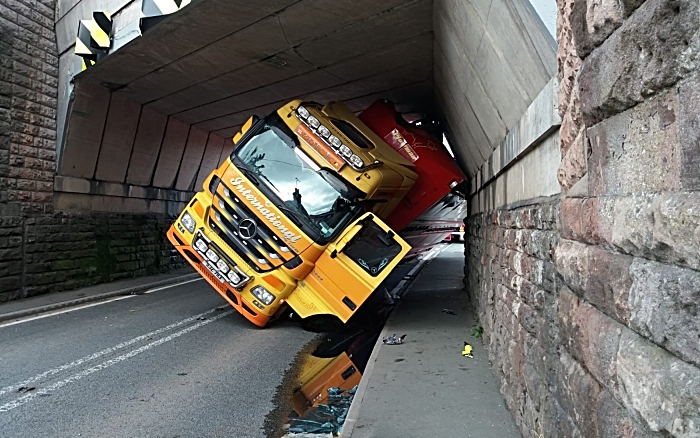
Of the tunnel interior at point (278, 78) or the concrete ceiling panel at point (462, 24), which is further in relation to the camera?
the concrete ceiling panel at point (462, 24)

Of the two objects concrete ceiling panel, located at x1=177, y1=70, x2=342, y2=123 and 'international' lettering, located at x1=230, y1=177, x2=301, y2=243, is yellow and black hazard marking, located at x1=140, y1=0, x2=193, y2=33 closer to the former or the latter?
'international' lettering, located at x1=230, y1=177, x2=301, y2=243

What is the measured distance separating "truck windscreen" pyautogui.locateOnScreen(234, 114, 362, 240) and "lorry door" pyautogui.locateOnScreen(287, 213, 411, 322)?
392mm

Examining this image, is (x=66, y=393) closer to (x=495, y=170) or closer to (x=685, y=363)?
(x=495, y=170)

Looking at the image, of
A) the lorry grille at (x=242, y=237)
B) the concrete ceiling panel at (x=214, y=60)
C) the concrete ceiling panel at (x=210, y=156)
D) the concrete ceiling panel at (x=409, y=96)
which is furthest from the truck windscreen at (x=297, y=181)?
the concrete ceiling panel at (x=210, y=156)

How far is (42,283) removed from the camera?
41.0 ft

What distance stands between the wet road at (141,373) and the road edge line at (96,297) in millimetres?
598

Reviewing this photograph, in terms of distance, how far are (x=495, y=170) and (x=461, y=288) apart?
23.9ft

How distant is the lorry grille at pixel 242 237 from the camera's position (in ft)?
28.9

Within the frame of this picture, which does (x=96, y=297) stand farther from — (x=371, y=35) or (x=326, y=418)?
(x=326, y=418)

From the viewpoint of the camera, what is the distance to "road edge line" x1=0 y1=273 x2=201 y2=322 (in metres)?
10.2

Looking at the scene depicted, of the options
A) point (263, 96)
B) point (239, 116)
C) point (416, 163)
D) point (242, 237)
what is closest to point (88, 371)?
point (242, 237)

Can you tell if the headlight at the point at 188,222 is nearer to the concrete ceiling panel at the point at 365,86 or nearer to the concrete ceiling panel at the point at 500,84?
the concrete ceiling panel at the point at 365,86

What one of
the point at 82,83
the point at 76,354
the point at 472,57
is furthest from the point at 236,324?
the point at 82,83

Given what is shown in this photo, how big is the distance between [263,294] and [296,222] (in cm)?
125
